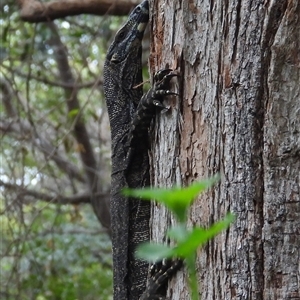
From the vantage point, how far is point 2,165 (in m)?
7.01

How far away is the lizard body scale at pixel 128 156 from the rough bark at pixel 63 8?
1.31 m

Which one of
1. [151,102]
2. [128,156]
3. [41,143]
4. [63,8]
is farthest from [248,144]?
[41,143]

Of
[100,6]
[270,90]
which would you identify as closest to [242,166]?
[270,90]

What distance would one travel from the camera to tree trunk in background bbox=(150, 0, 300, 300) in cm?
179

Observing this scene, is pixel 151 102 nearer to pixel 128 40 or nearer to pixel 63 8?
pixel 128 40

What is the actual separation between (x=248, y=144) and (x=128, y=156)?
1.15 meters

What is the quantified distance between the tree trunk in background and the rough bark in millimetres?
2520

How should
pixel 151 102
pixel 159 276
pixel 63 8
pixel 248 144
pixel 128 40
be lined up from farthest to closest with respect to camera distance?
pixel 63 8 → pixel 128 40 → pixel 151 102 → pixel 159 276 → pixel 248 144

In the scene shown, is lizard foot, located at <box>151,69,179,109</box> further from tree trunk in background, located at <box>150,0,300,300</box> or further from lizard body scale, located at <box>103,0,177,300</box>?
lizard body scale, located at <box>103,0,177,300</box>

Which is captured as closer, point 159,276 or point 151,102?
point 159,276

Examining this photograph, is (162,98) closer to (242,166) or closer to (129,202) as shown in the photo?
(242,166)

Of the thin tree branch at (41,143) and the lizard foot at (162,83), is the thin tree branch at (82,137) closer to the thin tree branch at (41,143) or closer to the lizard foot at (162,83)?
the thin tree branch at (41,143)

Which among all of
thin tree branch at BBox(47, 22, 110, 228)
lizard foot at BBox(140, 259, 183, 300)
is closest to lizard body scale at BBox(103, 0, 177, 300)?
lizard foot at BBox(140, 259, 183, 300)

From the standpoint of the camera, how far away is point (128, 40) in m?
3.18
